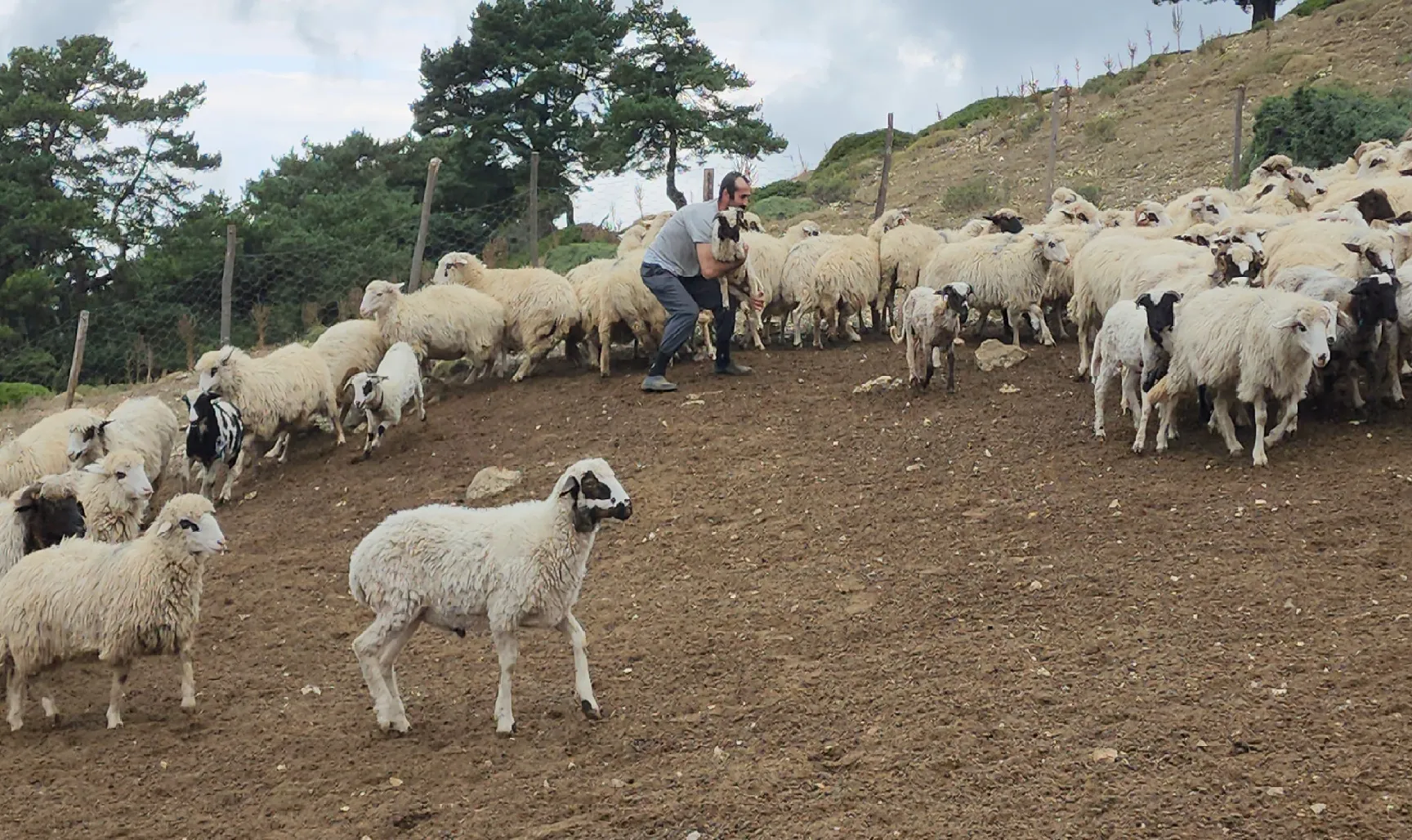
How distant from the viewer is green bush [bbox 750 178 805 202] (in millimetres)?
34188

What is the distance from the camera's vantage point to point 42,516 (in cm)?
918

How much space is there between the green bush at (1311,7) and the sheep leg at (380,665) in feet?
119

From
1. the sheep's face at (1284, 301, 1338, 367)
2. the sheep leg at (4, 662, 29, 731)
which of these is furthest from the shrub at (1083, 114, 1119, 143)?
the sheep leg at (4, 662, 29, 731)

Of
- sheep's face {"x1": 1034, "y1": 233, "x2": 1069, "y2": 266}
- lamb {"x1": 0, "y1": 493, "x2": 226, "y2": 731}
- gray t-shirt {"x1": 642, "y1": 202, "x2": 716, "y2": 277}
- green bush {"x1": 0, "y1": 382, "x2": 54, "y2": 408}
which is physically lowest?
lamb {"x1": 0, "y1": 493, "x2": 226, "y2": 731}

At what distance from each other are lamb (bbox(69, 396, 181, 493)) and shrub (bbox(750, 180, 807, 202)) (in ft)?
73.6

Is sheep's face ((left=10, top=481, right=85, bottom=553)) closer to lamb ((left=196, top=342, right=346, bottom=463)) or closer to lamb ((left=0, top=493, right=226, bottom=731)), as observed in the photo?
lamb ((left=0, top=493, right=226, bottom=731))

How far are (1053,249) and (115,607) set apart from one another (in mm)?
9606

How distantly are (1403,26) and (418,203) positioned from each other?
27.0 m

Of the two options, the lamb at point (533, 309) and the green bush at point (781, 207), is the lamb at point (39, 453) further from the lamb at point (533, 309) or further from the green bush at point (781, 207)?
the green bush at point (781, 207)

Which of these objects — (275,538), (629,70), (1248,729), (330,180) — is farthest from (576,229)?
(1248,729)

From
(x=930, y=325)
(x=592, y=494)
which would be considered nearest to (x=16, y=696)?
(x=592, y=494)

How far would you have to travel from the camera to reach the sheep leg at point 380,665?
22.3 ft

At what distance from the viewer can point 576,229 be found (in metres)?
33.2

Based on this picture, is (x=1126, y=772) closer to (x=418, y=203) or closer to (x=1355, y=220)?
(x=1355, y=220)
